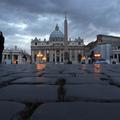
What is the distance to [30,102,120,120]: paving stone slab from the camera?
1404 mm

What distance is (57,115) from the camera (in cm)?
143

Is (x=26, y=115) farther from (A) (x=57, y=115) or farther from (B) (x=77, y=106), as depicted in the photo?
(B) (x=77, y=106)

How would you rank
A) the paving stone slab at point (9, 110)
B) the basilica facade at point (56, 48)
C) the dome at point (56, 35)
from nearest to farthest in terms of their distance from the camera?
the paving stone slab at point (9, 110), the basilica facade at point (56, 48), the dome at point (56, 35)

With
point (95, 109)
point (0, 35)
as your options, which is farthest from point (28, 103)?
point (0, 35)

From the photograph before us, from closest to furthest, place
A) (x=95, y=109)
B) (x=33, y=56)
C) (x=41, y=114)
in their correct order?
(x=41, y=114) → (x=95, y=109) → (x=33, y=56)

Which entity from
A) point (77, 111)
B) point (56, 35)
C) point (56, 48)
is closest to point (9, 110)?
point (77, 111)

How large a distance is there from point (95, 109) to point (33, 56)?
145 m

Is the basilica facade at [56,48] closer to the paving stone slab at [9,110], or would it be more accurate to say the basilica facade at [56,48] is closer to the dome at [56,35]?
the dome at [56,35]

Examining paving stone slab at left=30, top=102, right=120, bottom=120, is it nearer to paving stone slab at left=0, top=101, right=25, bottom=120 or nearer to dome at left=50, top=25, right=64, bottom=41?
paving stone slab at left=0, top=101, right=25, bottom=120

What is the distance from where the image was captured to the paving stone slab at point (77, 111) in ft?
4.61

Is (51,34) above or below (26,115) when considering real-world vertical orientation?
above

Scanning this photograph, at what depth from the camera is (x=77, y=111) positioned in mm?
1556

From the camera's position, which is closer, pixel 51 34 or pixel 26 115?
pixel 26 115

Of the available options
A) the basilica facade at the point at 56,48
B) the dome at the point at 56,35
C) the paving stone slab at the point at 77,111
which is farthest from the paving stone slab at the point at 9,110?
the dome at the point at 56,35
